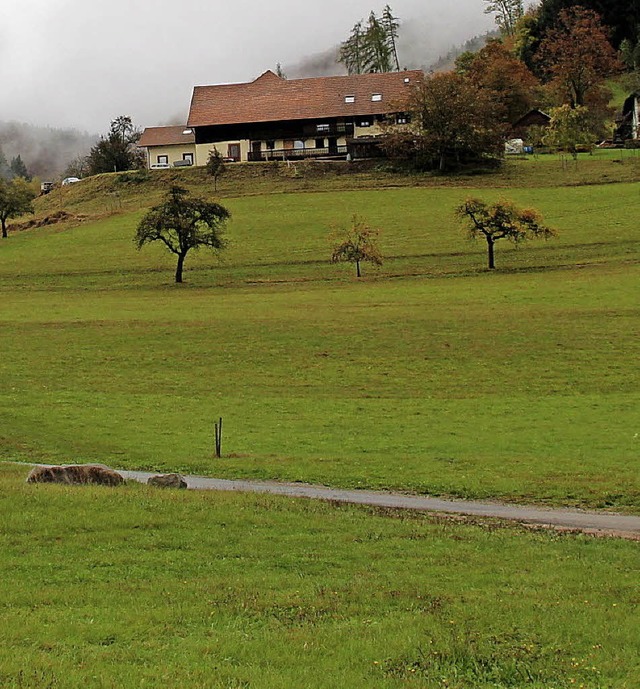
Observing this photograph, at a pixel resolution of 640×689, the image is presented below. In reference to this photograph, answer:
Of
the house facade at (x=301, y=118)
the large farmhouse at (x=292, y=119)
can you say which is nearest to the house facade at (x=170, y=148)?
the large farmhouse at (x=292, y=119)

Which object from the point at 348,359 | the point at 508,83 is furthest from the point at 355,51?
the point at 348,359

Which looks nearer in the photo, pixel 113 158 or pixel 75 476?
pixel 75 476

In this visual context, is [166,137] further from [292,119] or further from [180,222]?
[180,222]

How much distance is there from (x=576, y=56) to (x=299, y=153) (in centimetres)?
4251

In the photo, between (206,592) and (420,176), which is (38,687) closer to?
(206,592)

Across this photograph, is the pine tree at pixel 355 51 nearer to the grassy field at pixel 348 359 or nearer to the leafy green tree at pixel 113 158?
the leafy green tree at pixel 113 158

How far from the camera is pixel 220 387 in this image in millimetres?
36812

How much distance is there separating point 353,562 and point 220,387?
2352cm

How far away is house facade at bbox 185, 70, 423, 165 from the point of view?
374 feet

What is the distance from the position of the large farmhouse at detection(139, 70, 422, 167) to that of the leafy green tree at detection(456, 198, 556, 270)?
4749cm

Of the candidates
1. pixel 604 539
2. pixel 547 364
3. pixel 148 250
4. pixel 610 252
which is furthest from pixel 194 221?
pixel 604 539

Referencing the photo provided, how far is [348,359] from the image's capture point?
40.5 m

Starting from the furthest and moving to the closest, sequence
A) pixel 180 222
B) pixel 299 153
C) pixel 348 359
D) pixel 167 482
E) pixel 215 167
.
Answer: pixel 299 153 → pixel 215 167 → pixel 180 222 → pixel 348 359 → pixel 167 482

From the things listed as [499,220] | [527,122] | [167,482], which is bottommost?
[167,482]
